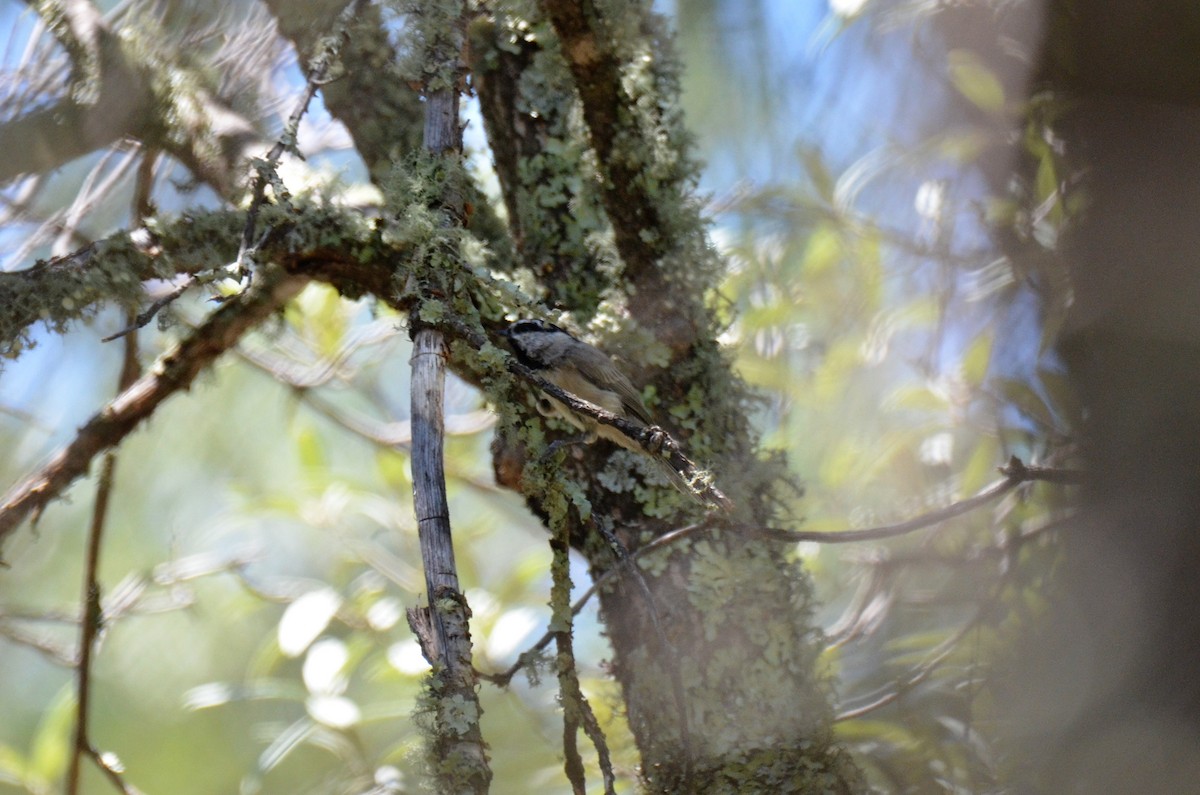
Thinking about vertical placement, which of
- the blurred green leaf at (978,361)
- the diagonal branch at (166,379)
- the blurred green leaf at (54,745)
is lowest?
the blurred green leaf at (54,745)

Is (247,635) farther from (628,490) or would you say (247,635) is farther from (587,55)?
(587,55)

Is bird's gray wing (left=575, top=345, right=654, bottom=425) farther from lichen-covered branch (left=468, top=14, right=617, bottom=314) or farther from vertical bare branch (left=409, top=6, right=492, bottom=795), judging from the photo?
vertical bare branch (left=409, top=6, right=492, bottom=795)

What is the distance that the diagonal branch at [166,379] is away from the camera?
1955mm

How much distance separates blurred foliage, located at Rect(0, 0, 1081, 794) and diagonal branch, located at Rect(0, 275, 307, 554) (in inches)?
3.1

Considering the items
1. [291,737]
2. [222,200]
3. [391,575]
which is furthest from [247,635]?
[222,200]

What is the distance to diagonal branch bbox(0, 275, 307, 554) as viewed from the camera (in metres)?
1.96

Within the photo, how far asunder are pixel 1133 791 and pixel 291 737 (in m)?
2.08

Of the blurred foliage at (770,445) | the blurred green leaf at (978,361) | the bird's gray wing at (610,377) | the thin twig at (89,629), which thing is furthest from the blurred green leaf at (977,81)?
the thin twig at (89,629)

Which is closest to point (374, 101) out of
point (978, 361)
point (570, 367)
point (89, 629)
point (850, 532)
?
point (570, 367)

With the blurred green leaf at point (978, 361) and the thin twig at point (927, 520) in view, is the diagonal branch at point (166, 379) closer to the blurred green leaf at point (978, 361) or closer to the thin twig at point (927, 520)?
the thin twig at point (927, 520)

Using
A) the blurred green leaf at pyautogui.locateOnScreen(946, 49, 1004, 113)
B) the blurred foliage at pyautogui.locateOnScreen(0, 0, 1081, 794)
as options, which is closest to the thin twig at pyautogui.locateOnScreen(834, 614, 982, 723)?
the blurred foliage at pyautogui.locateOnScreen(0, 0, 1081, 794)

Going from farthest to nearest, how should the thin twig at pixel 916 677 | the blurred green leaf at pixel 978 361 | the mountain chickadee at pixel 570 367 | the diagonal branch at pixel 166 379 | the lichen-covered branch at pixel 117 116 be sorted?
the blurred green leaf at pixel 978 361, the lichen-covered branch at pixel 117 116, the diagonal branch at pixel 166 379, the thin twig at pixel 916 677, the mountain chickadee at pixel 570 367

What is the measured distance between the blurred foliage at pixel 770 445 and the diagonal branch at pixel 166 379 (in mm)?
78

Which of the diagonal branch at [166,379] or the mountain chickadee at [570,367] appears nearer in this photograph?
the mountain chickadee at [570,367]
